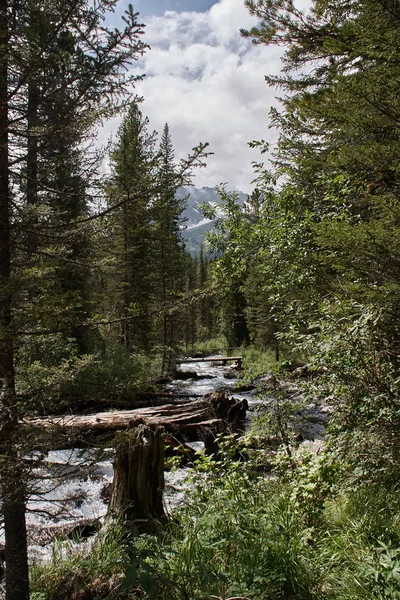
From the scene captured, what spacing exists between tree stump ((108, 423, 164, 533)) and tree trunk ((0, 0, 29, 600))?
1.45 meters

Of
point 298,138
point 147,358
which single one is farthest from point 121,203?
point 147,358

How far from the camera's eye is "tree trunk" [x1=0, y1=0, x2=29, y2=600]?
2.95m

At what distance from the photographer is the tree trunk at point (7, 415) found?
2947mm

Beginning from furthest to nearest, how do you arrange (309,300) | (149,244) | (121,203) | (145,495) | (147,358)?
(149,244), (147,358), (309,300), (145,495), (121,203)

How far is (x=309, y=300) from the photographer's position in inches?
205

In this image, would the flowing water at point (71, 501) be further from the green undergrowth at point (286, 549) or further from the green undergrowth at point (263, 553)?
the green undergrowth at point (286, 549)

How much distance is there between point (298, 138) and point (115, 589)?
26.1ft

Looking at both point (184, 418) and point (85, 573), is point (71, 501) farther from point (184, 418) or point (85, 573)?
point (184, 418)

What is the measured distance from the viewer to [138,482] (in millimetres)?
4797

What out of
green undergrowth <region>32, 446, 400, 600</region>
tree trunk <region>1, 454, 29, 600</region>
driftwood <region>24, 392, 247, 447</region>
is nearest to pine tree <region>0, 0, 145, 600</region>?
tree trunk <region>1, 454, 29, 600</region>

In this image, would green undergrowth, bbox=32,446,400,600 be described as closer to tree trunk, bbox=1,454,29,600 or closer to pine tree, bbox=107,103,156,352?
tree trunk, bbox=1,454,29,600

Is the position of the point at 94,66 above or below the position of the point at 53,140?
above

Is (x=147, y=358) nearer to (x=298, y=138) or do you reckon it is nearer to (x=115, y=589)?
(x=298, y=138)

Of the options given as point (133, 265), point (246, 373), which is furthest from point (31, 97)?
point (133, 265)
